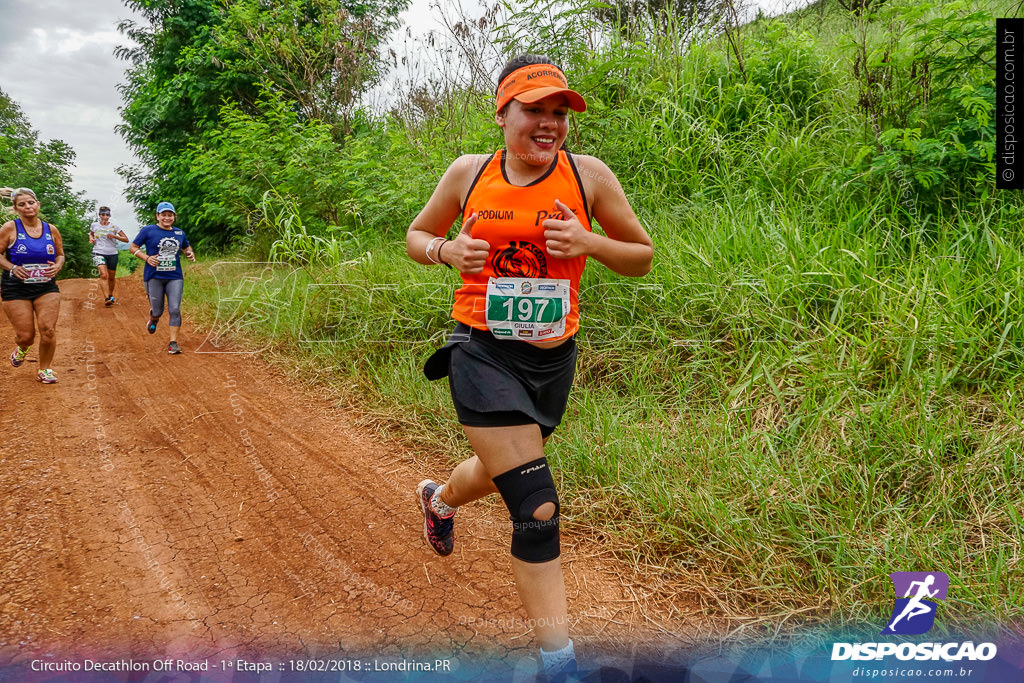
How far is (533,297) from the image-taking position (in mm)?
1919

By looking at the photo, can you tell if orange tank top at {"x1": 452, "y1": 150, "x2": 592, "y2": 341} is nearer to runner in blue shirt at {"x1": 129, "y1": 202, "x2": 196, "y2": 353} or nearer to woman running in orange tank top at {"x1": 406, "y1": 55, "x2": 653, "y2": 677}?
woman running in orange tank top at {"x1": 406, "y1": 55, "x2": 653, "y2": 677}

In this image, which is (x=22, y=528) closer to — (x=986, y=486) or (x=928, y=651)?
(x=928, y=651)

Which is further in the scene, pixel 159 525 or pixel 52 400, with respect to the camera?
pixel 52 400

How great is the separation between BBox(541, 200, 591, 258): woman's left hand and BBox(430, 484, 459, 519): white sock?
1.27m

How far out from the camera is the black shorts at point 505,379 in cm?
193

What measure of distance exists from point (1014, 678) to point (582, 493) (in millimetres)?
1745

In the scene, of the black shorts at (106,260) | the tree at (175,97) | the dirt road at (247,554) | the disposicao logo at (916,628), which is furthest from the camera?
the tree at (175,97)

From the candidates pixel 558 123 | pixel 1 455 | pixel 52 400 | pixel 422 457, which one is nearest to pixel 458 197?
pixel 558 123

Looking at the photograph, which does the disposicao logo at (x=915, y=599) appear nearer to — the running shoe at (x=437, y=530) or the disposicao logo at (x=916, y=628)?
the disposicao logo at (x=916, y=628)

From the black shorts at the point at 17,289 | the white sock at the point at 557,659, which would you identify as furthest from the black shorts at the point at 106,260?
the white sock at the point at 557,659

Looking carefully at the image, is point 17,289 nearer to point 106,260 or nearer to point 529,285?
point 106,260

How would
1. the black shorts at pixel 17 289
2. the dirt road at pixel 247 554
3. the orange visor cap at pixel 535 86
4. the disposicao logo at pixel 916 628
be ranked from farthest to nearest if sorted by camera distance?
1. the black shorts at pixel 17 289
2. the dirt road at pixel 247 554
3. the disposicao logo at pixel 916 628
4. the orange visor cap at pixel 535 86

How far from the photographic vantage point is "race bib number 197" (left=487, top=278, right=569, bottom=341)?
6.26ft

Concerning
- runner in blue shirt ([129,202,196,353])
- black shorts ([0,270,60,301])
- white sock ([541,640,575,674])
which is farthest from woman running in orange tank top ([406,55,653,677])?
runner in blue shirt ([129,202,196,353])
